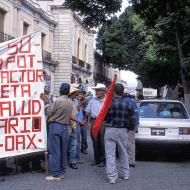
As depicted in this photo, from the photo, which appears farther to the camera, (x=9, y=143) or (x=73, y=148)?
(x=73, y=148)

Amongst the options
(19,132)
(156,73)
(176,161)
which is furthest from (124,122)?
(156,73)

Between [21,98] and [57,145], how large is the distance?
1.09m

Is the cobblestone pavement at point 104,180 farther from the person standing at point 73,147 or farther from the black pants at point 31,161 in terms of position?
the black pants at point 31,161

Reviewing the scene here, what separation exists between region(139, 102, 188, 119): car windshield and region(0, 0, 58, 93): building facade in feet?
53.8

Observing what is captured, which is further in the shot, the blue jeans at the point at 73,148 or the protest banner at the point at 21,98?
the blue jeans at the point at 73,148

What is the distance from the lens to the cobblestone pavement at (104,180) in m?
8.72

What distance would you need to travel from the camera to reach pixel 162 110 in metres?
13.0

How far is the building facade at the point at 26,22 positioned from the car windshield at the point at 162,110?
646 inches

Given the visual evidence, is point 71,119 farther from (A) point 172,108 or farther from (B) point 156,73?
(B) point 156,73

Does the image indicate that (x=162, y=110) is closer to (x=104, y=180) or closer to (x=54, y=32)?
(x=104, y=180)

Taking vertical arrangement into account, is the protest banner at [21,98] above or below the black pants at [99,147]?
above

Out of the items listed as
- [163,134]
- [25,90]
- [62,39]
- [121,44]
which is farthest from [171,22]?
[121,44]

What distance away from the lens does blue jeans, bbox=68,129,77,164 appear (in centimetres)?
1084

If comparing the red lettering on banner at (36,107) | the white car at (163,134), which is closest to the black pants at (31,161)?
the red lettering on banner at (36,107)
